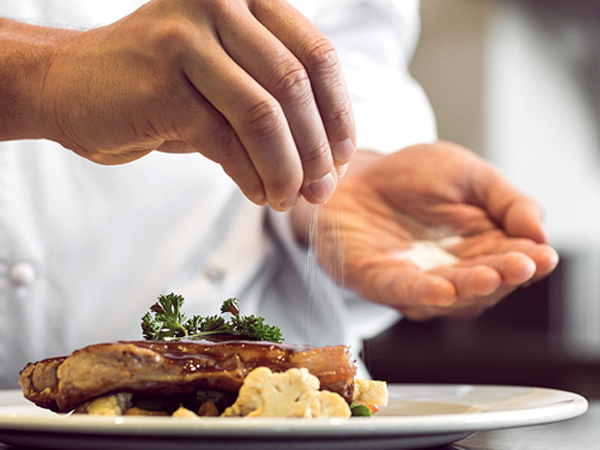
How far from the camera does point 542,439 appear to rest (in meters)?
0.79

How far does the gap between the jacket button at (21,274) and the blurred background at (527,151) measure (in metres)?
2.22

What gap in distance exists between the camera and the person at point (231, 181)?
739 mm

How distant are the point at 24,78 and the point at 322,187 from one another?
13.9 inches

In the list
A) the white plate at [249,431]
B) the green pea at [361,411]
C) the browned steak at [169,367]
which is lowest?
the white plate at [249,431]

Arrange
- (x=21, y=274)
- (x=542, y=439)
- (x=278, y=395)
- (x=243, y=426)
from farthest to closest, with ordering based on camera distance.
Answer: (x=21, y=274) → (x=542, y=439) → (x=278, y=395) → (x=243, y=426)

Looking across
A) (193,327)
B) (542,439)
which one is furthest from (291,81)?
(542,439)

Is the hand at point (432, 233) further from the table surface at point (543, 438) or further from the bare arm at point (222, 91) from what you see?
the bare arm at point (222, 91)

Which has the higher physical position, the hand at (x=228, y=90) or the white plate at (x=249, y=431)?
the hand at (x=228, y=90)

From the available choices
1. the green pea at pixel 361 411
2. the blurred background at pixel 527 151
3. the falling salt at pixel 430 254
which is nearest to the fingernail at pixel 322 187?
the green pea at pixel 361 411

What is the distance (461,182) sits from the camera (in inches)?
54.8

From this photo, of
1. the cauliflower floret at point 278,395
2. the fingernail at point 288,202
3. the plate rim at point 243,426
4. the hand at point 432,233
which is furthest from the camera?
the hand at point 432,233

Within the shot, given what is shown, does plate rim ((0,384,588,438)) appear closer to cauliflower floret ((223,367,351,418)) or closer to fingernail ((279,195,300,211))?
cauliflower floret ((223,367,351,418))

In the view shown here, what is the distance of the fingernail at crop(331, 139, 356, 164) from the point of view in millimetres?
795

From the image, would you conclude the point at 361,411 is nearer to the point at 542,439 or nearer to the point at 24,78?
the point at 542,439
